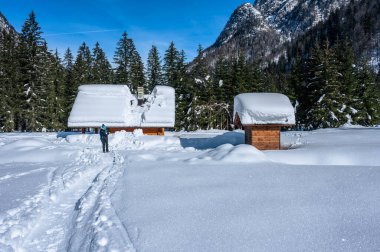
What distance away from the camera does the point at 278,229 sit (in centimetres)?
511

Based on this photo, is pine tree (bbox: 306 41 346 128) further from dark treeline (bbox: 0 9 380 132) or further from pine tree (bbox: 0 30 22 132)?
pine tree (bbox: 0 30 22 132)

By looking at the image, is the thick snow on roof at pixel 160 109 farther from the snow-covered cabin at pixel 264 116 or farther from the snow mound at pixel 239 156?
the snow mound at pixel 239 156

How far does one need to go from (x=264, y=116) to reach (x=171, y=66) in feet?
89.1

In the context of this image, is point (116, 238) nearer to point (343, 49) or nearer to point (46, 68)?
point (343, 49)

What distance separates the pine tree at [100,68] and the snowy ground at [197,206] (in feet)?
109

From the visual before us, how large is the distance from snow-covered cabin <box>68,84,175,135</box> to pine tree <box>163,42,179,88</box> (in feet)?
38.4

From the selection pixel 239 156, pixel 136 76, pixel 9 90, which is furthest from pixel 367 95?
pixel 9 90

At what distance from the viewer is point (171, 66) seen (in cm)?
4022

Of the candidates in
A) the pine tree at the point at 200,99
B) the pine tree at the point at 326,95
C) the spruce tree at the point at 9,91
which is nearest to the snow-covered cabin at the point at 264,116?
the pine tree at the point at 326,95

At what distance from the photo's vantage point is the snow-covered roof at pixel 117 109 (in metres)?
24.0

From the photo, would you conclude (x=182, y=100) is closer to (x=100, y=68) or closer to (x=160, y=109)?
(x=160, y=109)

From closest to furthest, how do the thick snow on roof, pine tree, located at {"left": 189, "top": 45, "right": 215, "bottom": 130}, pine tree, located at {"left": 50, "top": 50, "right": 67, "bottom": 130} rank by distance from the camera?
1. the thick snow on roof
2. pine tree, located at {"left": 189, "top": 45, "right": 215, "bottom": 130}
3. pine tree, located at {"left": 50, "top": 50, "right": 67, "bottom": 130}

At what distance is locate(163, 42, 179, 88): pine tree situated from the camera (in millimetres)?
39094

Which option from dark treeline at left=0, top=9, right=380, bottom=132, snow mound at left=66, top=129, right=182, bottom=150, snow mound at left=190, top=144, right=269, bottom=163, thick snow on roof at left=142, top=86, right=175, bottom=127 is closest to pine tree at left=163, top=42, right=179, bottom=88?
dark treeline at left=0, top=9, right=380, bottom=132
